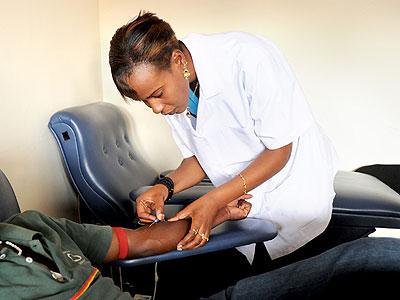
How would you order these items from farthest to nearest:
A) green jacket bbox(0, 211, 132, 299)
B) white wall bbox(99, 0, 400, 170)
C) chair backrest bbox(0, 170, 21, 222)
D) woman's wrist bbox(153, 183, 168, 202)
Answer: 1. white wall bbox(99, 0, 400, 170)
2. woman's wrist bbox(153, 183, 168, 202)
3. chair backrest bbox(0, 170, 21, 222)
4. green jacket bbox(0, 211, 132, 299)

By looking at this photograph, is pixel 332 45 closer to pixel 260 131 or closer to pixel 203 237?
pixel 260 131

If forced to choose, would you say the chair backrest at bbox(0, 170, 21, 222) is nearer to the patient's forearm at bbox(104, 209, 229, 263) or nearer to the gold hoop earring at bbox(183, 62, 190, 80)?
the patient's forearm at bbox(104, 209, 229, 263)

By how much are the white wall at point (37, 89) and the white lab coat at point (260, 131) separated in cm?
51

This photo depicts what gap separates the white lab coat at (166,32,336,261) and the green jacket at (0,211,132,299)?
576 millimetres

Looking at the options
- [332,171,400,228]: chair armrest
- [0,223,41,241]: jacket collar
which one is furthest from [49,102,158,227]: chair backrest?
[332,171,400,228]: chair armrest

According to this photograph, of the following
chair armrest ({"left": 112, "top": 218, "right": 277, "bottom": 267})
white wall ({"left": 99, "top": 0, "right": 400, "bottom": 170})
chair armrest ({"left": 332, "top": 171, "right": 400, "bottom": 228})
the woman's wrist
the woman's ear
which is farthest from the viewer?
white wall ({"left": 99, "top": 0, "right": 400, "bottom": 170})

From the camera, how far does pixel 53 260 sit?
99 cm

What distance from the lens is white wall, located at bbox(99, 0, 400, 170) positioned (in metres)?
2.58

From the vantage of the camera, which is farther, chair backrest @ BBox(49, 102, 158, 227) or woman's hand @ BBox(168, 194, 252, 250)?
chair backrest @ BBox(49, 102, 158, 227)

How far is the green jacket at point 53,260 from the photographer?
3.05 feet

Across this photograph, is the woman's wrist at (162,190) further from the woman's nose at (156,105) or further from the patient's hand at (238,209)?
the woman's nose at (156,105)

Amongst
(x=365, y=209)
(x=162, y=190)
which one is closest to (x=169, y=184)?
(x=162, y=190)

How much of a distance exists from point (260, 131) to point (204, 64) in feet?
0.91

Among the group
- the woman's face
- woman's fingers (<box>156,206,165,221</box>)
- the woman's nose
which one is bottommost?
woman's fingers (<box>156,206,165,221</box>)
